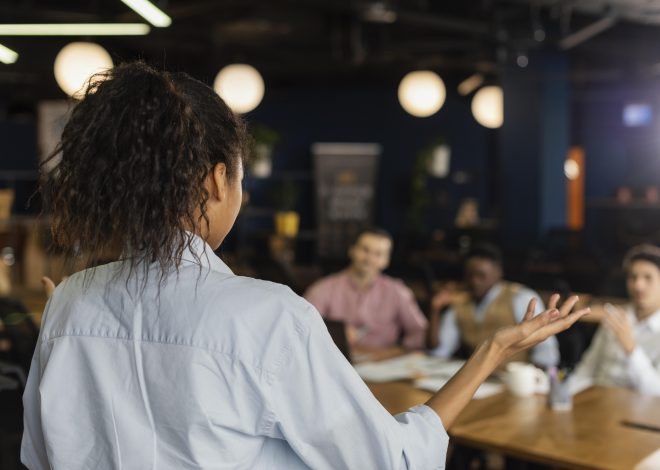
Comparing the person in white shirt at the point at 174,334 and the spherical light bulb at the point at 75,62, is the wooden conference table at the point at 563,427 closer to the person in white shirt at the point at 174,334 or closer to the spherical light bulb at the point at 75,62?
the person in white shirt at the point at 174,334

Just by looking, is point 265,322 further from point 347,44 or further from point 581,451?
point 347,44

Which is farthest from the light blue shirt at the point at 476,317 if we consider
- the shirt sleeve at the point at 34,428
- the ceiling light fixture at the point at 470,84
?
the ceiling light fixture at the point at 470,84

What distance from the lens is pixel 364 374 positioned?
11.9ft

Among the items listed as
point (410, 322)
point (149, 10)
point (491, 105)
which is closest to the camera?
point (149, 10)

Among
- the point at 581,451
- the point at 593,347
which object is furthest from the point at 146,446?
the point at 593,347

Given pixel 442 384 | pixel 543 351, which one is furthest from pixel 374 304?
pixel 442 384

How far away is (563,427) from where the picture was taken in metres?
2.78

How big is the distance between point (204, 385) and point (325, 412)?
172mm

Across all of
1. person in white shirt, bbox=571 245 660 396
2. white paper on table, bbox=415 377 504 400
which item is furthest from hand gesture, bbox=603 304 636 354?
white paper on table, bbox=415 377 504 400

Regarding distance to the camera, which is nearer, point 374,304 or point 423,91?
point 374,304

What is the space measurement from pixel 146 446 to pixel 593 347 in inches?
122

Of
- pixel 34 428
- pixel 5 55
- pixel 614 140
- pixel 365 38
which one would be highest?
pixel 365 38

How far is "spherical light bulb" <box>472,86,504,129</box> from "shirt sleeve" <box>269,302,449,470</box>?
826 cm

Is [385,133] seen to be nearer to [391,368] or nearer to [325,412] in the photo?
[391,368]
